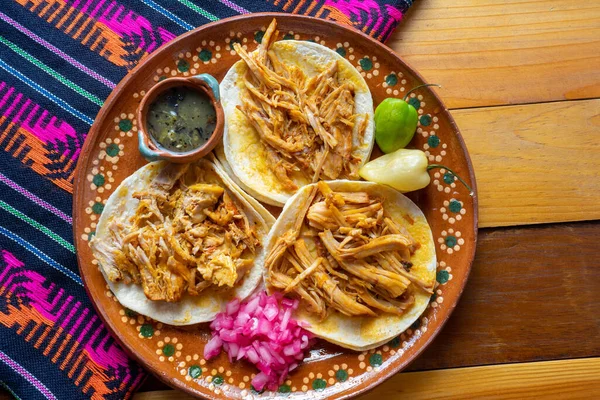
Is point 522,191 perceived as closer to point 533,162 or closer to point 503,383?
point 533,162

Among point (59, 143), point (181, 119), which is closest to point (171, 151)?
point (181, 119)

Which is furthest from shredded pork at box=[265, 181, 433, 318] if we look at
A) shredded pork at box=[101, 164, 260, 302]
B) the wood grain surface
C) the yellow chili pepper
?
the wood grain surface

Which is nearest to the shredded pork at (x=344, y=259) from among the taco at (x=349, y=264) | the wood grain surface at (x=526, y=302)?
the taco at (x=349, y=264)

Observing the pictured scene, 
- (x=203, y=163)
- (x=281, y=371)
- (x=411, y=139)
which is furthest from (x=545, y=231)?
(x=203, y=163)

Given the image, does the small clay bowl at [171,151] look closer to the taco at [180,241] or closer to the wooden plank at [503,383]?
the taco at [180,241]

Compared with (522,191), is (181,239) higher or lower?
higher

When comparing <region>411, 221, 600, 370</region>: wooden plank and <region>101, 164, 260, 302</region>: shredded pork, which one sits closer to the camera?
<region>101, 164, 260, 302</region>: shredded pork

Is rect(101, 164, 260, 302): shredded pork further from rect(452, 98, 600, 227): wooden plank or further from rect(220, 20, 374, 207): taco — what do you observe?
rect(452, 98, 600, 227): wooden plank
